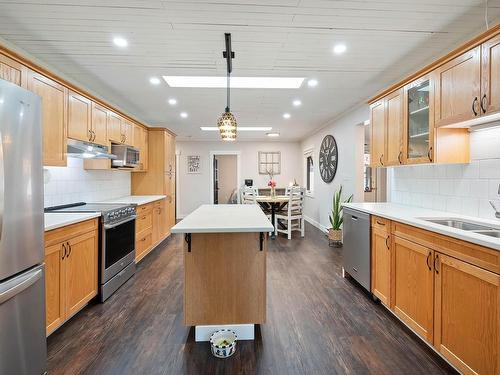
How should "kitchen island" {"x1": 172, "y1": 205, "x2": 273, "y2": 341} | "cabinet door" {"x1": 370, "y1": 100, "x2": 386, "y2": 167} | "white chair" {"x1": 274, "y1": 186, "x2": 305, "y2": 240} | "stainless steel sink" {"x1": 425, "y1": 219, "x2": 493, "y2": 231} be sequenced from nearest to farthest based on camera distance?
"stainless steel sink" {"x1": 425, "y1": 219, "x2": 493, "y2": 231}, "kitchen island" {"x1": 172, "y1": 205, "x2": 273, "y2": 341}, "cabinet door" {"x1": 370, "y1": 100, "x2": 386, "y2": 167}, "white chair" {"x1": 274, "y1": 186, "x2": 305, "y2": 240}

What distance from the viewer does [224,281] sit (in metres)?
2.07

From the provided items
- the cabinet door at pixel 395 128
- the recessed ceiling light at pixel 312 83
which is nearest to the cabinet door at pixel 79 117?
the recessed ceiling light at pixel 312 83

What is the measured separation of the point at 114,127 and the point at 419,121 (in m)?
3.62

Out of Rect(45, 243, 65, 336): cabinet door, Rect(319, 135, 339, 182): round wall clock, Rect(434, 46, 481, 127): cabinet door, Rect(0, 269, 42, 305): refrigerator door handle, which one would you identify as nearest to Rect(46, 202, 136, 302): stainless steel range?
Rect(45, 243, 65, 336): cabinet door

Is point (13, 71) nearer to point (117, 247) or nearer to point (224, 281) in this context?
point (117, 247)

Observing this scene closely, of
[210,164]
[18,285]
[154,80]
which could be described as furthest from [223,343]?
[210,164]

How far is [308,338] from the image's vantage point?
6.78 ft

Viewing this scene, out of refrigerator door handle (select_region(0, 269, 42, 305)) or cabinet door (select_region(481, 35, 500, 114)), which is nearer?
refrigerator door handle (select_region(0, 269, 42, 305))

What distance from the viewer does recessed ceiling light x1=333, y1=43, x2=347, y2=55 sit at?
243cm

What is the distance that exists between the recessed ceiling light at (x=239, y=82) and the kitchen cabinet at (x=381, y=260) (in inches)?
76.5

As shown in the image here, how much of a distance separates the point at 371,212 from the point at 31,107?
2.73 metres

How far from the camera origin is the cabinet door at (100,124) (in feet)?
10.4

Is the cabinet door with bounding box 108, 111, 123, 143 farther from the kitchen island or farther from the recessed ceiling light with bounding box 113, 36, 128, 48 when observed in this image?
the kitchen island

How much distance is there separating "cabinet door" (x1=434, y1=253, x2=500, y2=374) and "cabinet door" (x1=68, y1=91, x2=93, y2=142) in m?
3.36
